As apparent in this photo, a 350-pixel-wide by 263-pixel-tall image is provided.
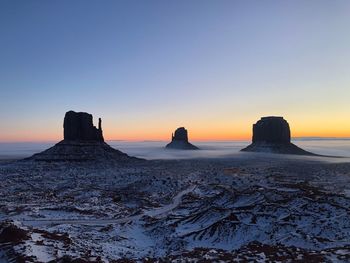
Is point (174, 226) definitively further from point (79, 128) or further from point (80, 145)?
point (79, 128)

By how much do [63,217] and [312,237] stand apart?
30779mm

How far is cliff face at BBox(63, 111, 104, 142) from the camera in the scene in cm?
14975

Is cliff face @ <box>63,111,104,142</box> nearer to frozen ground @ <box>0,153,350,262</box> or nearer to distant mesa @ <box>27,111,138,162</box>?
distant mesa @ <box>27,111,138,162</box>

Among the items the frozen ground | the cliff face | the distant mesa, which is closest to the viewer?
the frozen ground

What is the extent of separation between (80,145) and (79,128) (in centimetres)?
923

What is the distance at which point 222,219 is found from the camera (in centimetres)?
4122

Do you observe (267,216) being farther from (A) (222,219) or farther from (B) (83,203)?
(B) (83,203)

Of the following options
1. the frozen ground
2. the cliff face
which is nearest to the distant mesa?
the cliff face

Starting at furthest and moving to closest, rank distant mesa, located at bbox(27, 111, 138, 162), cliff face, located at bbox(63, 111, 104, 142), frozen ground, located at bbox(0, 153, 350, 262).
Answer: cliff face, located at bbox(63, 111, 104, 142)
distant mesa, located at bbox(27, 111, 138, 162)
frozen ground, located at bbox(0, 153, 350, 262)

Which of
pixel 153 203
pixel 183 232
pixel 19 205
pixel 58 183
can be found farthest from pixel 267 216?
pixel 58 183

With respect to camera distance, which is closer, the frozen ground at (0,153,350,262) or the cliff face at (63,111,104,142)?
the frozen ground at (0,153,350,262)

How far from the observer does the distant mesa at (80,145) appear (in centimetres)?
13490

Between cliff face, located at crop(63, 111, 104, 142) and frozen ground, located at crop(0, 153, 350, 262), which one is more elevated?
cliff face, located at crop(63, 111, 104, 142)

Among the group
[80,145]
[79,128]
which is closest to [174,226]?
[80,145]
